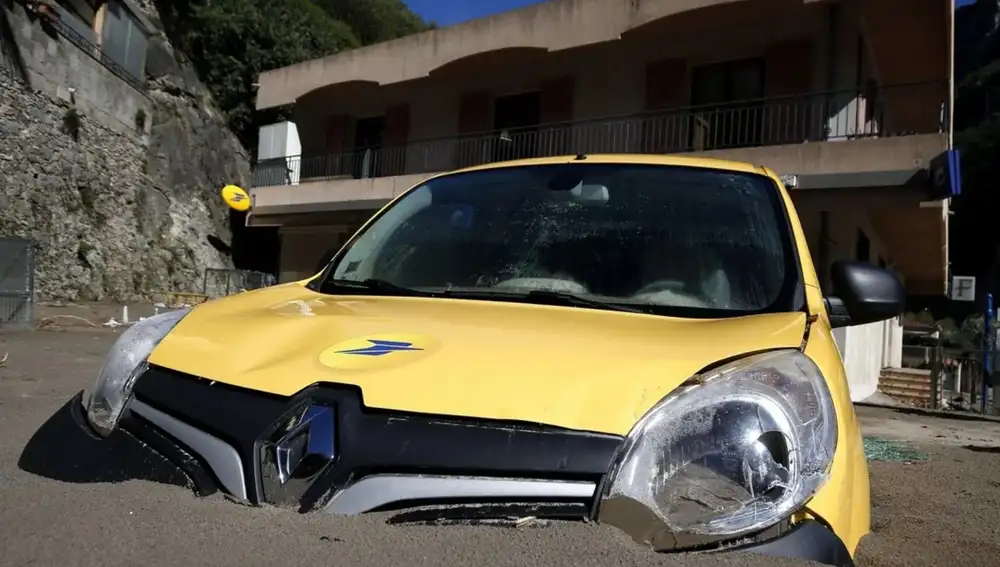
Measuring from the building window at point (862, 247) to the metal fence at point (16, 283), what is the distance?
13.8 m

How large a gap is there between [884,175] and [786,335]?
1060 cm

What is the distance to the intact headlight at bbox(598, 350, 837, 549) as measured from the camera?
1329mm

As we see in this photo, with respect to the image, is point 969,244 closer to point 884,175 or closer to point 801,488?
point 884,175

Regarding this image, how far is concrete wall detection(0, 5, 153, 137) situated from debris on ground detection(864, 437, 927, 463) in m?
16.7

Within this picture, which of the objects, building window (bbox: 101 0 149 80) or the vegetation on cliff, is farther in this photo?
the vegetation on cliff

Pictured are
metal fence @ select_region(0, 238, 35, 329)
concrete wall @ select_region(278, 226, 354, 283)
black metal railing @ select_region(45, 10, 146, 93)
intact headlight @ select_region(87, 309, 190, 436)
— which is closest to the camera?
intact headlight @ select_region(87, 309, 190, 436)

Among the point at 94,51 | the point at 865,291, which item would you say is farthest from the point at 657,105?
the point at 94,51

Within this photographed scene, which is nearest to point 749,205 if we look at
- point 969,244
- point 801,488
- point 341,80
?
point 801,488

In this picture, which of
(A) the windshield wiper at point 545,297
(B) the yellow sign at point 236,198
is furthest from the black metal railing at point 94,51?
(A) the windshield wiper at point 545,297

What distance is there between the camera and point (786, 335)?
169cm

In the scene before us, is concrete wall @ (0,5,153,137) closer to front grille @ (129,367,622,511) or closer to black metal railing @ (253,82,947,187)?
black metal railing @ (253,82,947,187)

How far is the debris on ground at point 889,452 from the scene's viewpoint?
554 centimetres

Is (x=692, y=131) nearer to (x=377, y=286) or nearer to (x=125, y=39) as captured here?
(x=377, y=286)

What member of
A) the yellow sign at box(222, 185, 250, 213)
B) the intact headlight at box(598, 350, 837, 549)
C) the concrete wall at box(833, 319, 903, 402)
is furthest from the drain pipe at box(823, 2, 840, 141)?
the yellow sign at box(222, 185, 250, 213)
